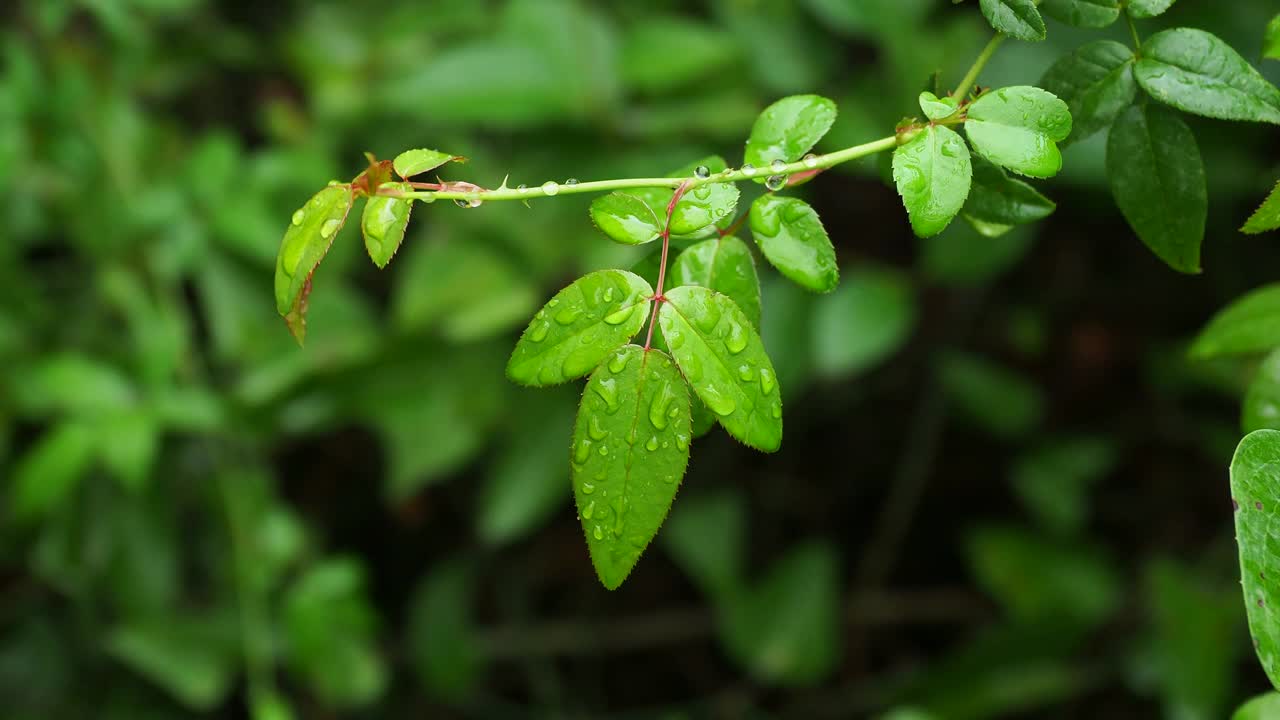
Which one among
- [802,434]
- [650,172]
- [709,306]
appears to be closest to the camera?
[709,306]

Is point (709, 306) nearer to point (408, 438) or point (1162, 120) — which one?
point (1162, 120)

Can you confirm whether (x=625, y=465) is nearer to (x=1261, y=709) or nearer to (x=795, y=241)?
(x=795, y=241)

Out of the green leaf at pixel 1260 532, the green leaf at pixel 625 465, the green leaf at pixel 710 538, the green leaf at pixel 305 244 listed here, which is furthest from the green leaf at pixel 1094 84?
the green leaf at pixel 710 538

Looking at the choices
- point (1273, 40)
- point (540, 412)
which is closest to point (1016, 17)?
point (1273, 40)

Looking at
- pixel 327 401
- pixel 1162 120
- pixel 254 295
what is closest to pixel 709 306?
pixel 1162 120

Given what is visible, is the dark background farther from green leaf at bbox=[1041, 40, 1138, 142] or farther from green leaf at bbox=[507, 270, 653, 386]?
green leaf at bbox=[507, 270, 653, 386]

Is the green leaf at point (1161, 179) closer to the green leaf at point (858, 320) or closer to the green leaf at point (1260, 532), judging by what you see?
the green leaf at point (1260, 532)

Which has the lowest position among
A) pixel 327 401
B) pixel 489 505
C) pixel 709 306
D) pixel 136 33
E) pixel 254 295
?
pixel 489 505
